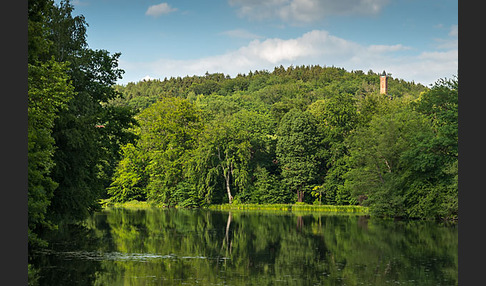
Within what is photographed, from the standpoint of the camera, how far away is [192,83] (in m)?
150

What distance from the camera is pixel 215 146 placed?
221 ft

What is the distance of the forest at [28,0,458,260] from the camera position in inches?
932

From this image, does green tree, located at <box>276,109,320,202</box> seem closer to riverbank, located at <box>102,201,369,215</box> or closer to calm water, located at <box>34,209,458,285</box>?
riverbank, located at <box>102,201,369,215</box>

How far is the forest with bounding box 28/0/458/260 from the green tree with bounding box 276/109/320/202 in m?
0.16

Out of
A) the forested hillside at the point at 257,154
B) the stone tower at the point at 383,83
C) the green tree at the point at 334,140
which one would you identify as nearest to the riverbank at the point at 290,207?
the forested hillside at the point at 257,154

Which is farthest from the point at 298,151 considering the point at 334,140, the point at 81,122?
the point at 81,122

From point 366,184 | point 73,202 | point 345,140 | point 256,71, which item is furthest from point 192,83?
point 73,202

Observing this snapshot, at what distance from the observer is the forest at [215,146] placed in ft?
77.7

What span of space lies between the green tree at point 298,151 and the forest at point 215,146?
0.53ft

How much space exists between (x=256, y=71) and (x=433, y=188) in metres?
118

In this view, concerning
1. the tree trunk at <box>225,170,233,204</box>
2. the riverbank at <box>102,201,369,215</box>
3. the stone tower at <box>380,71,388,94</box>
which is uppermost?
the stone tower at <box>380,71,388,94</box>

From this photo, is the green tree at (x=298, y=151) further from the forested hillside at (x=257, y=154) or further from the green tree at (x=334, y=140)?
A: the green tree at (x=334, y=140)

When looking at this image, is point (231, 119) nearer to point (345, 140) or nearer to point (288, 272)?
point (345, 140)

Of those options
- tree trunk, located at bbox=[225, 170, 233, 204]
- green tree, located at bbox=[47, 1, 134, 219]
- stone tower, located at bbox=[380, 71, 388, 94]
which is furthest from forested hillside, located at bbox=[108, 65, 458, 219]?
stone tower, located at bbox=[380, 71, 388, 94]
